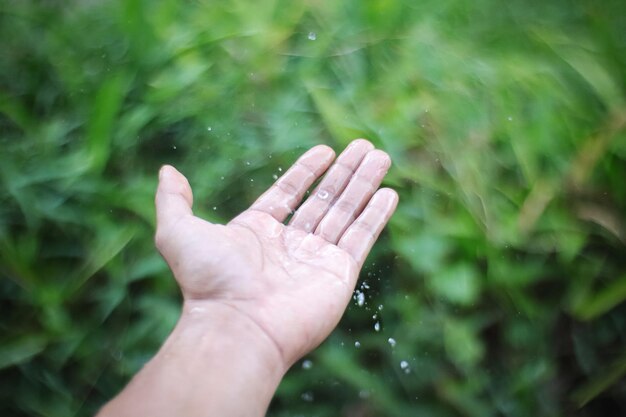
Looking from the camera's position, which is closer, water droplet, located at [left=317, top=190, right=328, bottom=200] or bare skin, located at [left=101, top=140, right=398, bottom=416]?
bare skin, located at [left=101, top=140, right=398, bottom=416]

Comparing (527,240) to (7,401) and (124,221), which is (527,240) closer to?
(124,221)

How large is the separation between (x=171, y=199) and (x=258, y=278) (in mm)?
165

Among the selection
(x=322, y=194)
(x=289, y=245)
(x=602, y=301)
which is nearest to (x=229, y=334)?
(x=289, y=245)

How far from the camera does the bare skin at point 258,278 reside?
29.8 inches

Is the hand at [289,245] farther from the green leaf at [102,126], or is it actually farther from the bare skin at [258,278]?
the green leaf at [102,126]

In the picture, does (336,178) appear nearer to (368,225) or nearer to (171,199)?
(368,225)

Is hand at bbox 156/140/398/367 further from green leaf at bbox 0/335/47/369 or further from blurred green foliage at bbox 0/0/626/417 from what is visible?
green leaf at bbox 0/335/47/369

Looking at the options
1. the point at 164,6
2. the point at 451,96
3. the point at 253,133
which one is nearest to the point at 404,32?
the point at 451,96

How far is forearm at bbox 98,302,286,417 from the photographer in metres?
0.73

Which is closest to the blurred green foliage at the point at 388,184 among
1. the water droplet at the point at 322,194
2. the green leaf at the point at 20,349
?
the green leaf at the point at 20,349

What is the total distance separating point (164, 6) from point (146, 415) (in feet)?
2.84

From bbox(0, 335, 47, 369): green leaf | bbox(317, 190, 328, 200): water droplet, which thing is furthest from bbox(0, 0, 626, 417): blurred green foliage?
bbox(317, 190, 328, 200): water droplet

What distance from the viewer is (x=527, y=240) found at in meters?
1.02

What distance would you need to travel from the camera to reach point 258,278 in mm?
870
